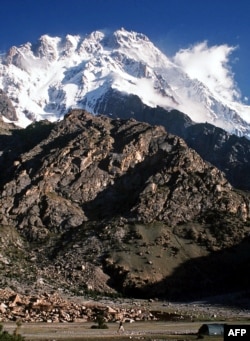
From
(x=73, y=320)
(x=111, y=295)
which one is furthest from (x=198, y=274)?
(x=73, y=320)

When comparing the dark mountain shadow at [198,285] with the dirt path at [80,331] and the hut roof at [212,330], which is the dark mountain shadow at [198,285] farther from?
the hut roof at [212,330]

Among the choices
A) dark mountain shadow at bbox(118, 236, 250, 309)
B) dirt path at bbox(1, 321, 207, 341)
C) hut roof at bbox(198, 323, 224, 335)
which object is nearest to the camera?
dirt path at bbox(1, 321, 207, 341)

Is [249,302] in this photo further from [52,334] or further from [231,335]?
[231,335]

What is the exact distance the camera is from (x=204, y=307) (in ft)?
500

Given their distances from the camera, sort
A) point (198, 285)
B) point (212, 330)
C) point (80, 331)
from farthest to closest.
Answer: point (198, 285) → point (80, 331) → point (212, 330)

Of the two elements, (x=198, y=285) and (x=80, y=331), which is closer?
(x=80, y=331)

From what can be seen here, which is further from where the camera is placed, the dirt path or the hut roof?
the hut roof

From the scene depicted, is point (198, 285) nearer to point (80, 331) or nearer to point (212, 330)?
point (80, 331)

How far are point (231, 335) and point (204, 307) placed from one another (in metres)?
117

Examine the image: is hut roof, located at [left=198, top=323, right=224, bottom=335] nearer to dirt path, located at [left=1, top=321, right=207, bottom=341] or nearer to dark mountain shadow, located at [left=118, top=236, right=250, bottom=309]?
dirt path, located at [left=1, top=321, right=207, bottom=341]

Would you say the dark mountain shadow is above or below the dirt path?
above

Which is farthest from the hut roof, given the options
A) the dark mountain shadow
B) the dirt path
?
the dark mountain shadow

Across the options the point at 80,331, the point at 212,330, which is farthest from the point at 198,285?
the point at 212,330

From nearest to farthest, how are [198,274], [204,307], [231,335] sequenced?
[231,335] < [204,307] < [198,274]
